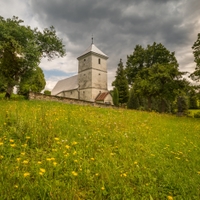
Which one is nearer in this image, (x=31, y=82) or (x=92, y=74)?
(x=31, y=82)

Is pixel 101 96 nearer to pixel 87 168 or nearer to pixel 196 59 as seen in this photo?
pixel 196 59

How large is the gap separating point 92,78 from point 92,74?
1.04 m

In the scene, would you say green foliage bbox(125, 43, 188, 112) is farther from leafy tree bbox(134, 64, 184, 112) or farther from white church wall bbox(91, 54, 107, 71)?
white church wall bbox(91, 54, 107, 71)

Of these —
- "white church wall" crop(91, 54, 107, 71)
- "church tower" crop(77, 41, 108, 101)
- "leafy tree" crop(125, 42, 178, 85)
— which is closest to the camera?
"leafy tree" crop(125, 42, 178, 85)

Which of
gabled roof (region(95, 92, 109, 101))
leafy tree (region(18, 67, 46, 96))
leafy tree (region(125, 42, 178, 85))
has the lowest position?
gabled roof (region(95, 92, 109, 101))

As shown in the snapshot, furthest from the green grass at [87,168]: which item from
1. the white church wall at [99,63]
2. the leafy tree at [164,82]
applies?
the white church wall at [99,63]

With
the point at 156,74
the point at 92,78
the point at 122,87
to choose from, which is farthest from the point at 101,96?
the point at 156,74

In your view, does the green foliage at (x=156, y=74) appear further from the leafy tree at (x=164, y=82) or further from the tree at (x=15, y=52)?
the tree at (x=15, y=52)

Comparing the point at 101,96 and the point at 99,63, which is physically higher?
the point at 99,63

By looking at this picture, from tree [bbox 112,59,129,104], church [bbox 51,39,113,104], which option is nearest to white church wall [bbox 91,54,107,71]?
church [bbox 51,39,113,104]

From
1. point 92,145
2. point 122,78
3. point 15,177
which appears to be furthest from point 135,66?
point 15,177

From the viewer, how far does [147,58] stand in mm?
27953

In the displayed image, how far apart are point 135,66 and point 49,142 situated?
91.8 feet

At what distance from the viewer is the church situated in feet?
117
